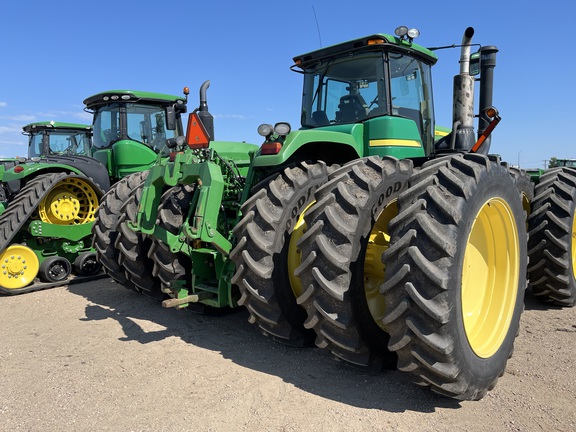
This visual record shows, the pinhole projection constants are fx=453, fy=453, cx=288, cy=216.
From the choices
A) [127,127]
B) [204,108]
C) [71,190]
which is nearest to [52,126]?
[127,127]

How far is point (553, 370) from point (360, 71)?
10.0 feet

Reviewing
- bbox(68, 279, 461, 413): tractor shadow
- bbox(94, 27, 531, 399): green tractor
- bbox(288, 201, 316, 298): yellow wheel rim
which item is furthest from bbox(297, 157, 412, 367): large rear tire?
bbox(288, 201, 316, 298): yellow wheel rim

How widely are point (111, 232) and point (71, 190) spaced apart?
7.85 ft

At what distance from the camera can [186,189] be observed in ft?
14.0

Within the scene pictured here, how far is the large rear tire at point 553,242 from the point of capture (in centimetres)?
453

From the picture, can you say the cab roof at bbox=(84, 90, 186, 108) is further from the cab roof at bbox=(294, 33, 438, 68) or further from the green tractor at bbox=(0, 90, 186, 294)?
the cab roof at bbox=(294, 33, 438, 68)

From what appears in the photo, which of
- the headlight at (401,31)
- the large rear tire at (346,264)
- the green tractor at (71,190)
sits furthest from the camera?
the green tractor at (71,190)

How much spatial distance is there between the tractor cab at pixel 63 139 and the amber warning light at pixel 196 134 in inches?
280

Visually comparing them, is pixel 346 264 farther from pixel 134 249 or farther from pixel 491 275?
pixel 134 249

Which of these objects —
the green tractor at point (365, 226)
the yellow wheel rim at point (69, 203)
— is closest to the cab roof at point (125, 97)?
the yellow wheel rim at point (69, 203)

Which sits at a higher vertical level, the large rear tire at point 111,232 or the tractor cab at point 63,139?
the tractor cab at point 63,139

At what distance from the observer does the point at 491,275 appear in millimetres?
3371

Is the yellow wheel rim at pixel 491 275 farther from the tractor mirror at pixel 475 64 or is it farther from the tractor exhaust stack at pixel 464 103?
the tractor mirror at pixel 475 64

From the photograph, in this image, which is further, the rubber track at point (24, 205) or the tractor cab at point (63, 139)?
the tractor cab at point (63, 139)
